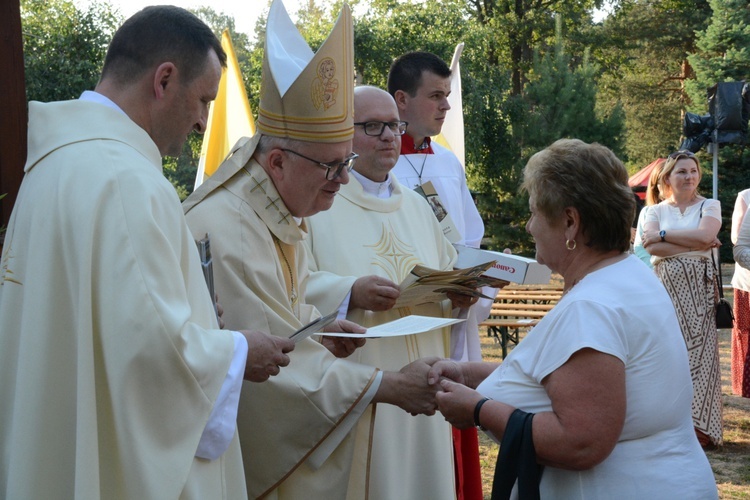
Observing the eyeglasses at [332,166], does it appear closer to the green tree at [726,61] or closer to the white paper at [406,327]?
the white paper at [406,327]

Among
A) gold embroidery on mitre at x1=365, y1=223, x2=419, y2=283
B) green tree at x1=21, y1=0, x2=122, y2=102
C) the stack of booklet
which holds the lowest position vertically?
the stack of booklet

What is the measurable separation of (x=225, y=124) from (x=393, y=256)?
3433 millimetres

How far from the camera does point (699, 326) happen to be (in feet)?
21.8

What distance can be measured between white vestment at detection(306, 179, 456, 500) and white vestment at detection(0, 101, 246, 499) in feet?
4.33

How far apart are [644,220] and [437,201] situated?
310 centimetres

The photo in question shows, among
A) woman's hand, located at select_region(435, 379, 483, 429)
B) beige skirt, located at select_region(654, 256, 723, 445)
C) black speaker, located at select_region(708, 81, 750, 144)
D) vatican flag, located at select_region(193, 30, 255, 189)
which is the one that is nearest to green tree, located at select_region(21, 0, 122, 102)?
vatican flag, located at select_region(193, 30, 255, 189)

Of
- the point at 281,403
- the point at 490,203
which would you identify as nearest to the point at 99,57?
the point at 490,203

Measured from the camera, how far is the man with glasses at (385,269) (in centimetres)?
341

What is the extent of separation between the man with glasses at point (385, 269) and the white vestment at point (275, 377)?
1.40 feet

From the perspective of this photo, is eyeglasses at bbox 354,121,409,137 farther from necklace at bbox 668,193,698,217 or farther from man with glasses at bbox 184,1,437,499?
necklace at bbox 668,193,698,217

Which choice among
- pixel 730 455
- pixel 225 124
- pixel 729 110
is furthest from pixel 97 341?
pixel 729 110

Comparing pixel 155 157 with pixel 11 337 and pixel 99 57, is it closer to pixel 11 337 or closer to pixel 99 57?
pixel 11 337

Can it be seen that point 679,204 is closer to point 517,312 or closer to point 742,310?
point 742,310

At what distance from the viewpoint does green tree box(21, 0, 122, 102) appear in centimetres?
1527
